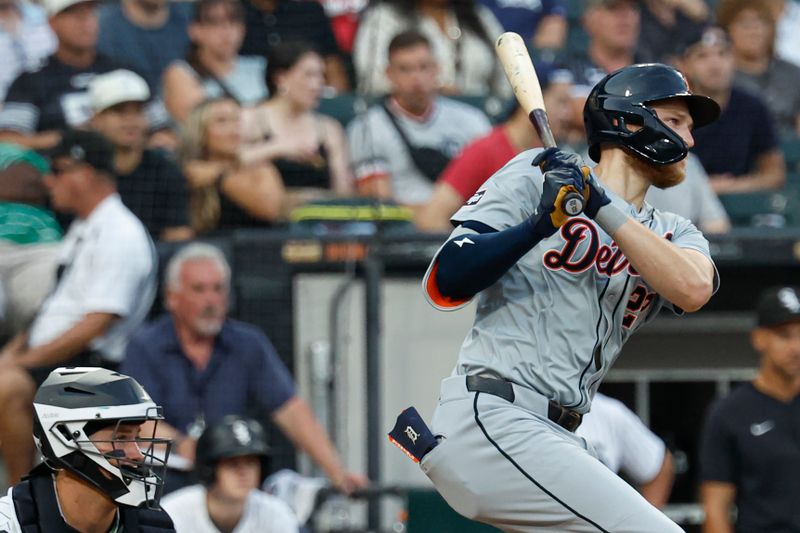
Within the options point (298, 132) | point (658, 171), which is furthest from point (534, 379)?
point (298, 132)

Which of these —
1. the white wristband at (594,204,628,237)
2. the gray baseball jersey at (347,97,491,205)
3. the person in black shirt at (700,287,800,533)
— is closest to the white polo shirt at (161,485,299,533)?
the person in black shirt at (700,287,800,533)

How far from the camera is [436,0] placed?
843cm

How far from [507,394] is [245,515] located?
2349 millimetres

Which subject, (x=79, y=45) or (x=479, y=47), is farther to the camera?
(x=479, y=47)

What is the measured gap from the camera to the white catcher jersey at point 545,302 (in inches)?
136

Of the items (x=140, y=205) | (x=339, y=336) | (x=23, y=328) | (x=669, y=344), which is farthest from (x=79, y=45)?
(x=669, y=344)

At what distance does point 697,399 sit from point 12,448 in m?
3.25

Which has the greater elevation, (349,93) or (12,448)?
(349,93)

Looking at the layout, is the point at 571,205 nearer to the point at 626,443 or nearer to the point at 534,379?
the point at 534,379

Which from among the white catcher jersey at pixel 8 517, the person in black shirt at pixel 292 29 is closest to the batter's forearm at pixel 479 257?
the white catcher jersey at pixel 8 517

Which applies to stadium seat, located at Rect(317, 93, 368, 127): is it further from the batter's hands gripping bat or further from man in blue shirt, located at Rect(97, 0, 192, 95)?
the batter's hands gripping bat

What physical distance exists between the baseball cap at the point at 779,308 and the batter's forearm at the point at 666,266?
255 centimetres

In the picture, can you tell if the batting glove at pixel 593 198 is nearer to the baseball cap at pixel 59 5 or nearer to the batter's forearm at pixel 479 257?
the batter's forearm at pixel 479 257

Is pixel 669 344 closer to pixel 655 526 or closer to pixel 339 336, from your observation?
pixel 339 336
